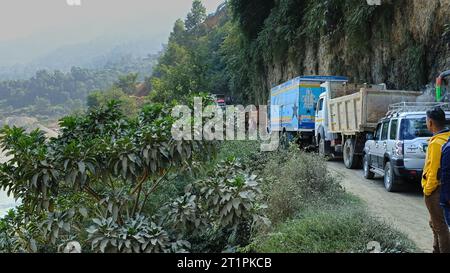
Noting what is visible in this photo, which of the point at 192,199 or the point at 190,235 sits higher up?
the point at 192,199

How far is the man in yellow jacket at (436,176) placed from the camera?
4473 millimetres

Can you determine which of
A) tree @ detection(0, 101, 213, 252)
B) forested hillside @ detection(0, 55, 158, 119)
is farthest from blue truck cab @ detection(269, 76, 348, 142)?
forested hillside @ detection(0, 55, 158, 119)

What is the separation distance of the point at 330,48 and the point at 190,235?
786 inches

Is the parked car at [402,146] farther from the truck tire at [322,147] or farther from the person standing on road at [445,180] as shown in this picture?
the person standing on road at [445,180]

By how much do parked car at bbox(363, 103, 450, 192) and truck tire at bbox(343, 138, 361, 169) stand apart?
8.35 ft

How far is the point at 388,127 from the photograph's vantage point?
10.5m

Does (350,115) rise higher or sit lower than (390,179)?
higher

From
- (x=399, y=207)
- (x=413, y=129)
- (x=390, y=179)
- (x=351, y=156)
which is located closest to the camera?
(x=399, y=207)

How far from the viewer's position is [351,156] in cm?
1370

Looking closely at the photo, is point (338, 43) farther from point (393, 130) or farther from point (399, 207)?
point (399, 207)

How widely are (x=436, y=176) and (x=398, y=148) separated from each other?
208 inches

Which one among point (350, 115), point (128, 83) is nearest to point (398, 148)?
point (350, 115)
